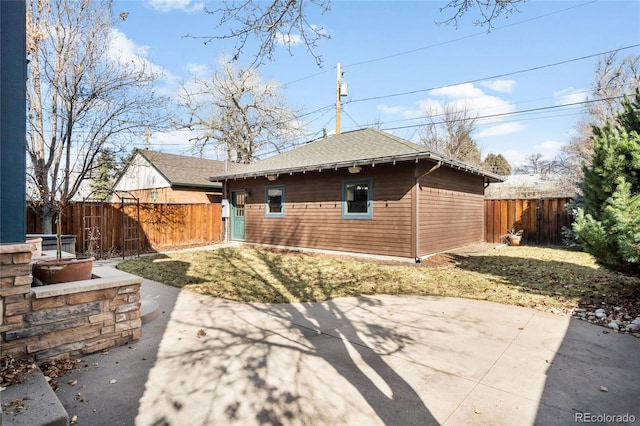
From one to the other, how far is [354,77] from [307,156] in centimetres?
621

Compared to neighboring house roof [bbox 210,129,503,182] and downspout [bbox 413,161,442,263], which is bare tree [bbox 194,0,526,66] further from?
downspout [bbox 413,161,442,263]

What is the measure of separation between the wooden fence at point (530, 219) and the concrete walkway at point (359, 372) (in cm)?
1004

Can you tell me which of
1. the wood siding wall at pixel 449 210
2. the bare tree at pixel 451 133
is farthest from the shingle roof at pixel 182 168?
the bare tree at pixel 451 133

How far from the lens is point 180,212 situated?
1312cm

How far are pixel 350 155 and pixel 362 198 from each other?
1389mm

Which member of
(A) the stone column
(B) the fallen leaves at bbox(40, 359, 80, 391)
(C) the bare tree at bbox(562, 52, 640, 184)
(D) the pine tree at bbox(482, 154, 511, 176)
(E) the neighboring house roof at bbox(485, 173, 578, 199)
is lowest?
(B) the fallen leaves at bbox(40, 359, 80, 391)

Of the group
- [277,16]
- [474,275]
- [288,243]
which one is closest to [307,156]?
[288,243]

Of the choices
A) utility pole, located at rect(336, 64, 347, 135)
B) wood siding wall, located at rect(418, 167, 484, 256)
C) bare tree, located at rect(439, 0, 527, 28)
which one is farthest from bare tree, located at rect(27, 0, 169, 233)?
utility pole, located at rect(336, 64, 347, 135)

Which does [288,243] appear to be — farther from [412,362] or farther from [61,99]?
[412,362]

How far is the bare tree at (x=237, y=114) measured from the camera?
22562 mm

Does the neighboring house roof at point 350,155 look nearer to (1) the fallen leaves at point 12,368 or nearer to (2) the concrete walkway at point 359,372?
(2) the concrete walkway at point 359,372

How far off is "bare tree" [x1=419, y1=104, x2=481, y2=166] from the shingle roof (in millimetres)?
18885

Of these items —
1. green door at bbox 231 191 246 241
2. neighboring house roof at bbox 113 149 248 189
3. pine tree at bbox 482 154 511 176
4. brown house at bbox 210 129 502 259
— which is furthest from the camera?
pine tree at bbox 482 154 511 176

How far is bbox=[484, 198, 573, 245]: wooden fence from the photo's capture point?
12.5 meters
